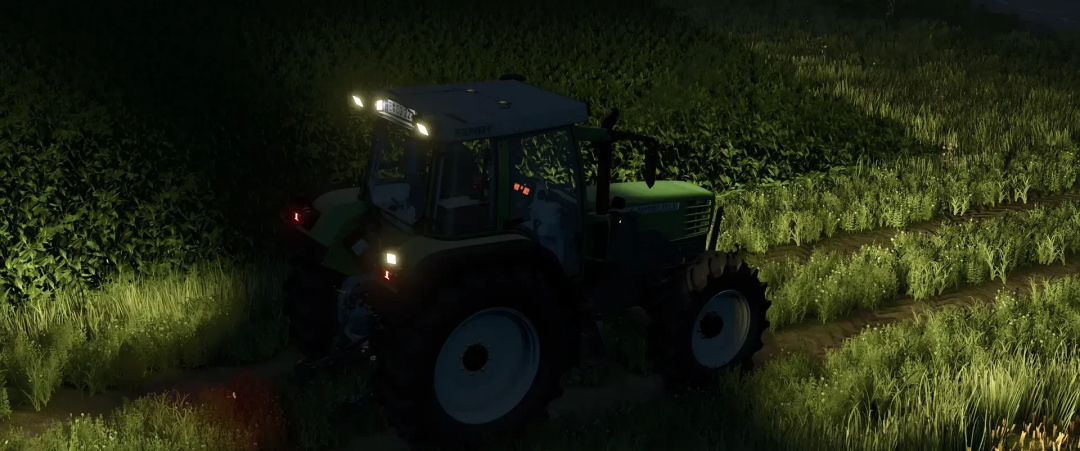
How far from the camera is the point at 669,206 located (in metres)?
8.30

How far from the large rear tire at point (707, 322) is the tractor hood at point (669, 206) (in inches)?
22.4

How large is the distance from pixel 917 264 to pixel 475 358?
577 cm

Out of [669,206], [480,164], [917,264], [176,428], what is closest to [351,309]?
[176,428]

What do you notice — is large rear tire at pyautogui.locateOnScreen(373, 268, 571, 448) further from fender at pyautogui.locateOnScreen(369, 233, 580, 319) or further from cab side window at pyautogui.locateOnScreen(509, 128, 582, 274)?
cab side window at pyautogui.locateOnScreen(509, 128, 582, 274)

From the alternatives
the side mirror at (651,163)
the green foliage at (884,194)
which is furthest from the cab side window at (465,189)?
the green foliage at (884,194)

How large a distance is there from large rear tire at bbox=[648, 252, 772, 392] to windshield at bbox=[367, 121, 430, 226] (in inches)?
76.6

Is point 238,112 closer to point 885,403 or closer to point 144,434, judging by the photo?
point 144,434

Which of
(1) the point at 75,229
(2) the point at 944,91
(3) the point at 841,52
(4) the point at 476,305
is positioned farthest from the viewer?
(3) the point at 841,52

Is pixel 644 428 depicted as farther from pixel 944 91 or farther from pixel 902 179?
pixel 944 91

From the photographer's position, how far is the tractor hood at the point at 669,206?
26.7 feet

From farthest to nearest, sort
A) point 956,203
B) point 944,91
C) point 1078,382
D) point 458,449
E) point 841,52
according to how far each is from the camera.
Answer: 1. point 841,52
2. point 944,91
3. point 956,203
4. point 1078,382
5. point 458,449

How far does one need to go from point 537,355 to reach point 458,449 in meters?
0.78

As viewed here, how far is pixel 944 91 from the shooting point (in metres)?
21.4

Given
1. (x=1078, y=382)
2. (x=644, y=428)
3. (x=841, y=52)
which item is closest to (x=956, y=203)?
(x=1078, y=382)
